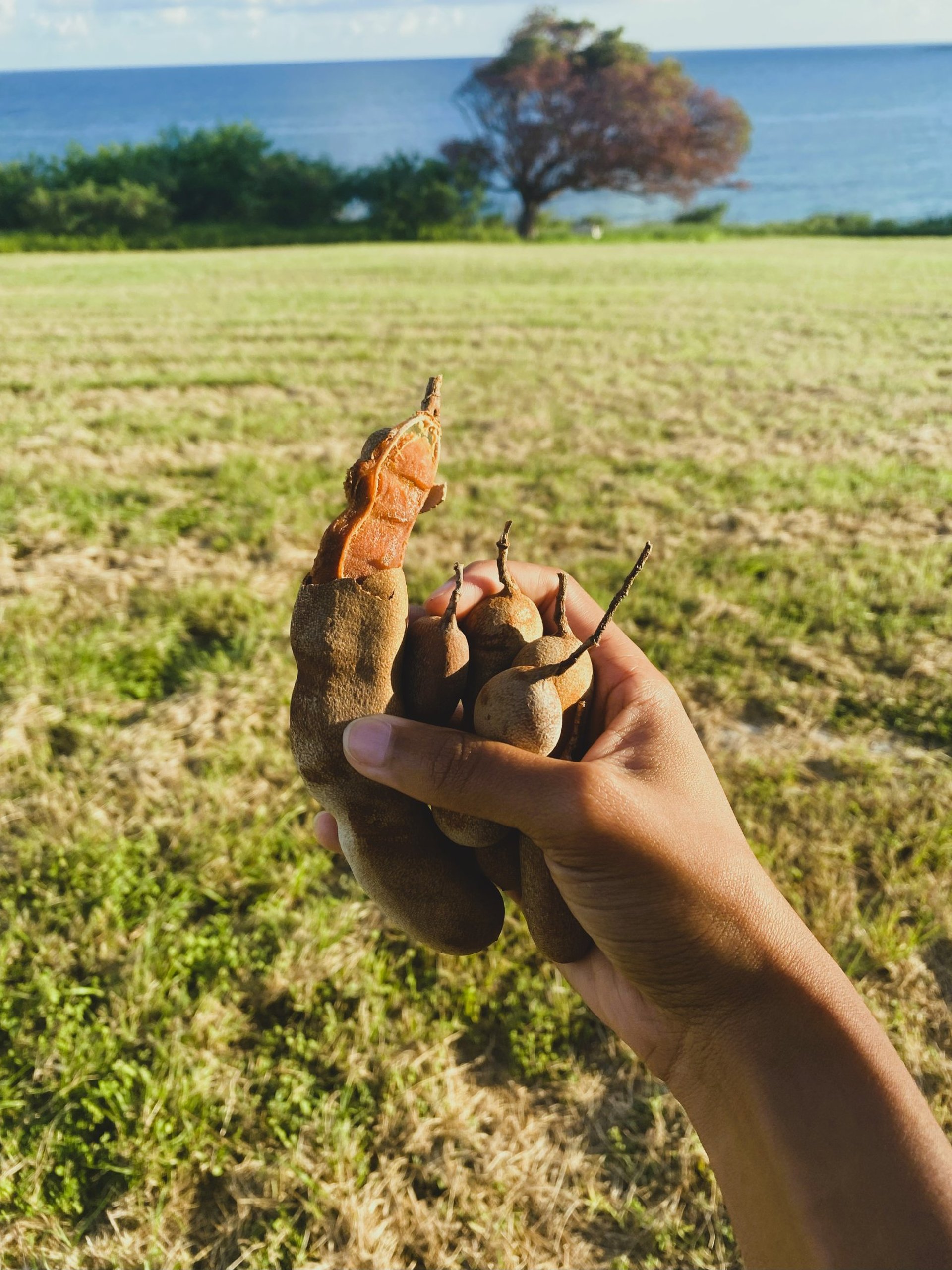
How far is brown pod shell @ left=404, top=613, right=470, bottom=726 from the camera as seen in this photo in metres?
1.94

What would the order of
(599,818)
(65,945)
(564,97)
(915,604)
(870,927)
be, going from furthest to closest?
(564,97)
(915,604)
(870,927)
(65,945)
(599,818)

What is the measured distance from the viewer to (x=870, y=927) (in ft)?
10.1

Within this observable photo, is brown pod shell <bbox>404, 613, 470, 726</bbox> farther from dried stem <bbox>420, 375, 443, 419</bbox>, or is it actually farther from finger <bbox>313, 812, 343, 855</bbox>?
finger <bbox>313, 812, 343, 855</bbox>

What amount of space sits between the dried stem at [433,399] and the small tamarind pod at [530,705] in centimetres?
63

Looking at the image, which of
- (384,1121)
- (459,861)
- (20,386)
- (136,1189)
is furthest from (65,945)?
(20,386)

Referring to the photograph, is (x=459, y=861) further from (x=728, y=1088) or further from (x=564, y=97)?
(x=564, y=97)

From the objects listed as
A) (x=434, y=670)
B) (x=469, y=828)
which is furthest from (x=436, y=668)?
(x=469, y=828)

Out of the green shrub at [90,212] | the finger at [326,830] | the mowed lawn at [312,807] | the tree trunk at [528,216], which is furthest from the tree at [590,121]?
the finger at [326,830]

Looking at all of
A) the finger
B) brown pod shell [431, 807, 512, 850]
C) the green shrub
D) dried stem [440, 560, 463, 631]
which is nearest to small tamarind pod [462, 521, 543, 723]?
dried stem [440, 560, 463, 631]

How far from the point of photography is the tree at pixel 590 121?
1537 inches

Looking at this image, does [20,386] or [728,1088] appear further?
[20,386]

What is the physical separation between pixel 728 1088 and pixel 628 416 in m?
7.49

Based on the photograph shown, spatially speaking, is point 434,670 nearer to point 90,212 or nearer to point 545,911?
point 545,911

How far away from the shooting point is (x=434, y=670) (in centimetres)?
194
